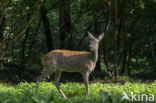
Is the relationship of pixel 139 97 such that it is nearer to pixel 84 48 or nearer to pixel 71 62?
pixel 71 62

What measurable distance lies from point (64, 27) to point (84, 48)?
266 inches

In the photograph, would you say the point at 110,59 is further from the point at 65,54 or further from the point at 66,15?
the point at 65,54

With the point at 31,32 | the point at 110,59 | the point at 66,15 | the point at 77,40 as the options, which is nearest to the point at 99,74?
the point at 66,15

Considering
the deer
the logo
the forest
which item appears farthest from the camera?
the deer

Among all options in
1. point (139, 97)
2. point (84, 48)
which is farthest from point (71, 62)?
point (84, 48)

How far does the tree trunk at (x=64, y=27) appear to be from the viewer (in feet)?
45.5

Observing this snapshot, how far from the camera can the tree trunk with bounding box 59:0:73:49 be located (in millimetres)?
13877

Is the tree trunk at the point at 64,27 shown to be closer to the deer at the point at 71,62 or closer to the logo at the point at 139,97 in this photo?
the deer at the point at 71,62

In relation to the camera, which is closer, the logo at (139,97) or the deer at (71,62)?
the logo at (139,97)

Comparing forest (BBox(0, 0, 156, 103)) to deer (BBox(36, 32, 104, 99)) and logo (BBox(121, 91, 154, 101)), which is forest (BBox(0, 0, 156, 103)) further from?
deer (BBox(36, 32, 104, 99))

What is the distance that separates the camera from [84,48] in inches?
814

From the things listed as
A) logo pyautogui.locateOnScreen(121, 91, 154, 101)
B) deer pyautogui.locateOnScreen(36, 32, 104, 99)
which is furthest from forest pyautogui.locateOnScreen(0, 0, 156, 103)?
deer pyautogui.locateOnScreen(36, 32, 104, 99)

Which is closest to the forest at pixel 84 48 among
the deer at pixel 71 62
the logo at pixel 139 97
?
the logo at pixel 139 97

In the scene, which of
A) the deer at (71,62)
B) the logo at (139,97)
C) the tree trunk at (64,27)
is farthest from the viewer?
the tree trunk at (64,27)
